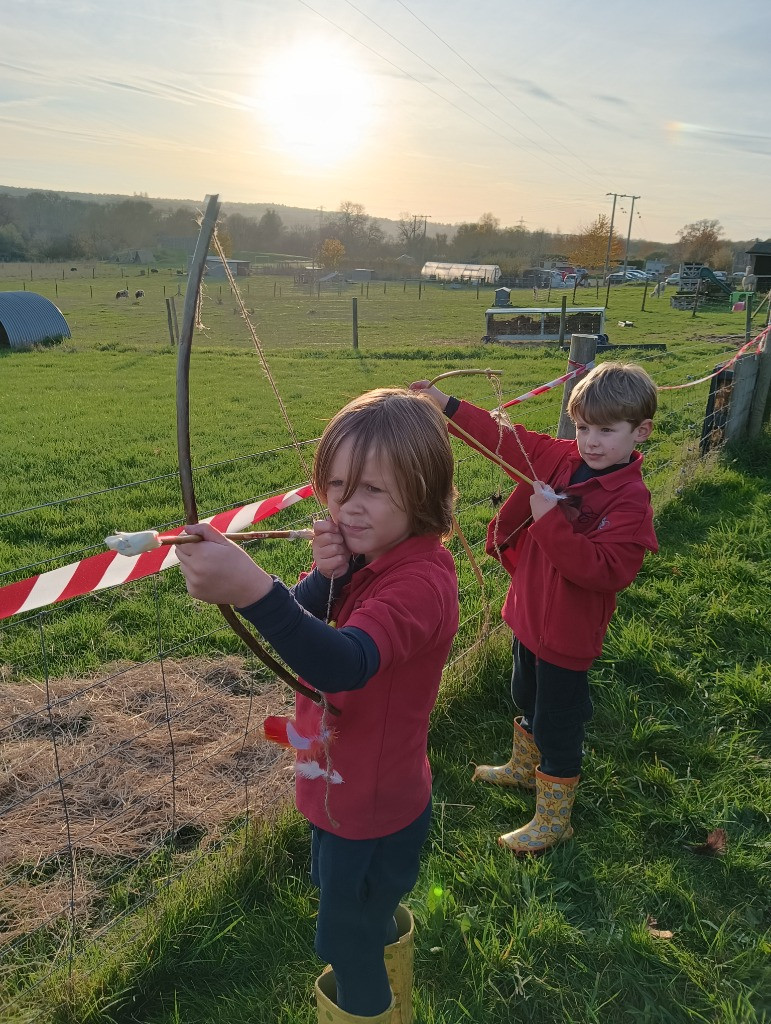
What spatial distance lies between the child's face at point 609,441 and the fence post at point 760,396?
6774 millimetres

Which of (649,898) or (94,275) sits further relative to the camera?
(94,275)

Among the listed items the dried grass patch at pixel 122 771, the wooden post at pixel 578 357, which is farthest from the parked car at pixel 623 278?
the dried grass patch at pixel 122 771

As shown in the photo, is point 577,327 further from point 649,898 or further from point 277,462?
point 649,898

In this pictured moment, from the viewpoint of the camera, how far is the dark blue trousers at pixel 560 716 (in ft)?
9.57

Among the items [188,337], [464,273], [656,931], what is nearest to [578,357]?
[656,931]

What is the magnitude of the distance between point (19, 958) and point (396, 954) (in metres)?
1.38

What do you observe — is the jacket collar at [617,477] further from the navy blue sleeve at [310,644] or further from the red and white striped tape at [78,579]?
the navy blue sleeve at [310,644]

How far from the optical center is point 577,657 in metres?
2.84

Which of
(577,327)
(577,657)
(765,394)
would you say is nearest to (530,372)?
(765,394)

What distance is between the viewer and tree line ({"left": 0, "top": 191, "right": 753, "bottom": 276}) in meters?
64.1

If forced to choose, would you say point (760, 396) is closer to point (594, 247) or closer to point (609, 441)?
point (609, 441)

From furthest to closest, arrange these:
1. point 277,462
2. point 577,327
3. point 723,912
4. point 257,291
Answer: point 257,291 < point 577,327 < point 277,462 < point 723,912

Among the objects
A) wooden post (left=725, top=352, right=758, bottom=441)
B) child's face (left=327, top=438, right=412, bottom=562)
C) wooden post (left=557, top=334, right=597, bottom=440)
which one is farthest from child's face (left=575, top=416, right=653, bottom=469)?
wooden post (left=725, top=352, right=758, bottom=441)

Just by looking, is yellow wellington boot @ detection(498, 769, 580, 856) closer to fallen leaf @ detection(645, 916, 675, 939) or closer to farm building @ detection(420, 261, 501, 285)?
fallen leaf @ detection(645, 916, 675, 939)
